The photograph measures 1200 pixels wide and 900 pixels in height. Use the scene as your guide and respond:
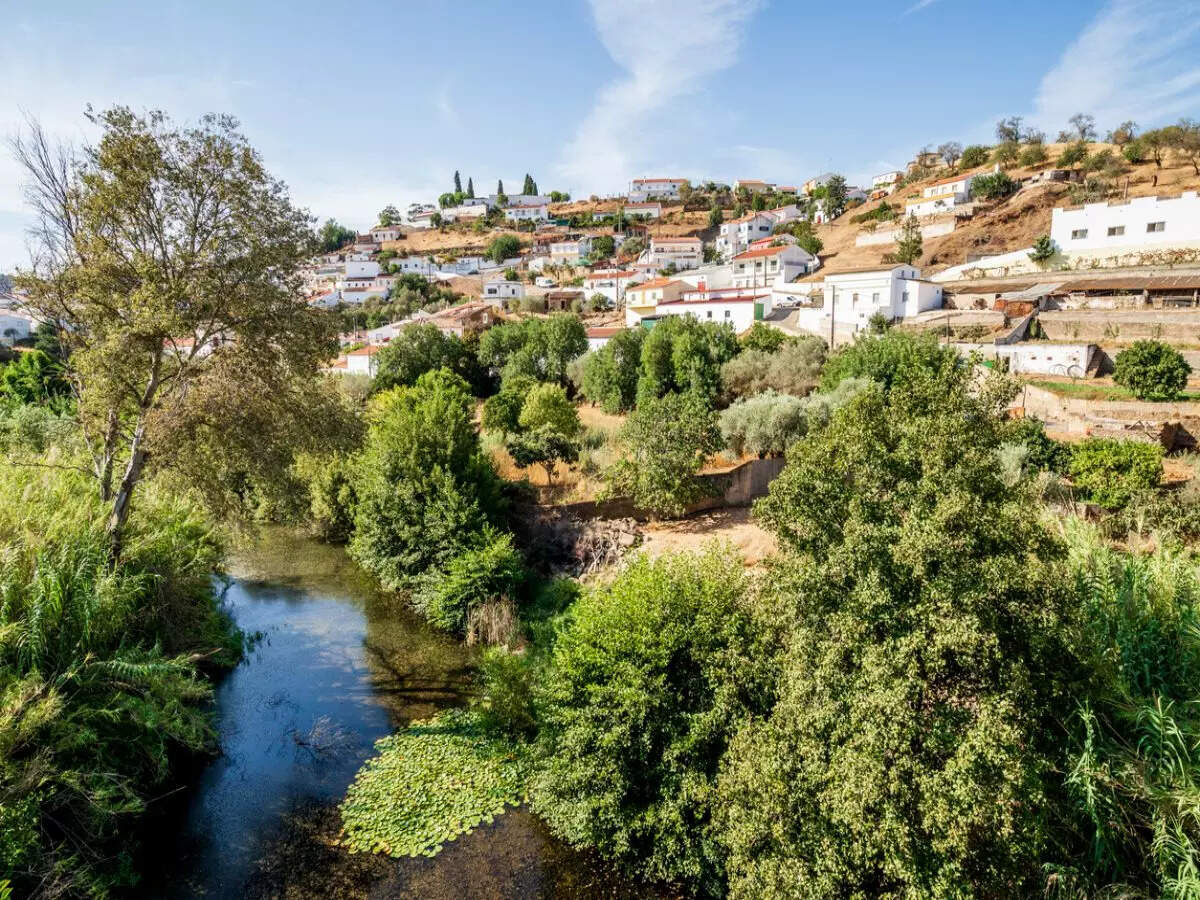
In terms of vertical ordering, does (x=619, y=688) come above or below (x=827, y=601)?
below

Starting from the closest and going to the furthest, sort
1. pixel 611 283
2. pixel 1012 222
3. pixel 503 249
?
pixel 1012 222, pixel 611 283, pixel 503 249

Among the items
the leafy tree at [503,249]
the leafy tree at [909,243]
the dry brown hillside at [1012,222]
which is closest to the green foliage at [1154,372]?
the dry brown hillside at [1012,222]

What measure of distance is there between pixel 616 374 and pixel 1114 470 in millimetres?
24845

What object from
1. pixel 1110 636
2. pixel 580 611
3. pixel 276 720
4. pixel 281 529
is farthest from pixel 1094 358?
pixel 281 529

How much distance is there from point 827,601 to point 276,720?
12.7m

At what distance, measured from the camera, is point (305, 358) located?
557 inches

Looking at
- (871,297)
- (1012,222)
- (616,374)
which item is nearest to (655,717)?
(616,374)

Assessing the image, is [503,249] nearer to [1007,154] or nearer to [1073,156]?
[1007,154]

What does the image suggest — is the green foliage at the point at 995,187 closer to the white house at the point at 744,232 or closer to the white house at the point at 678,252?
the white house at the point at 744,232

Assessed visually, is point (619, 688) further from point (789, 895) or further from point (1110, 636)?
point (1110, 636)

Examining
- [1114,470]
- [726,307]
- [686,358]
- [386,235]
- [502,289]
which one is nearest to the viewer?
[1114,470]

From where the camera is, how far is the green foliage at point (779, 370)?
108 ft

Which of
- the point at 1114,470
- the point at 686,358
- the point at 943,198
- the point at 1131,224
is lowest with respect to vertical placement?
the point at 1114,470

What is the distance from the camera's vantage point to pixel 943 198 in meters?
64.1
